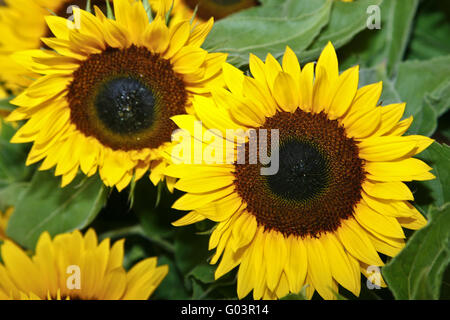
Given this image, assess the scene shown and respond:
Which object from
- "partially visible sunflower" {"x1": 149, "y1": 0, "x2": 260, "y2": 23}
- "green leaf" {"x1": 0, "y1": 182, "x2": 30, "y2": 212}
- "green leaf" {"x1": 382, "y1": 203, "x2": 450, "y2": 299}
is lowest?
"green leaf" {"x1": 382, "y1": 203, "x2": 450, "y2": 299}

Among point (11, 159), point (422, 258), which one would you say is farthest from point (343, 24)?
point (11, 159)

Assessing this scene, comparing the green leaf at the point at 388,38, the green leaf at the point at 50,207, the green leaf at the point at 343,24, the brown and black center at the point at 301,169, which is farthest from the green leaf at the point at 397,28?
the green leaf at the point at 50,207

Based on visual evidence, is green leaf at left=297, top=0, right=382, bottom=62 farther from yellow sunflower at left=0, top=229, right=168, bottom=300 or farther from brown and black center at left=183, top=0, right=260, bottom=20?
yellow sunflower at left=0, top=229, right=168, bottom=300

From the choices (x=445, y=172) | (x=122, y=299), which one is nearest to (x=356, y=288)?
(x=445, y=172)

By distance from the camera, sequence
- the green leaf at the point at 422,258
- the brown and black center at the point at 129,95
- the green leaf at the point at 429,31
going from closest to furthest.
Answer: the green leaf at the point at 422,258 < the brown and black center at the point at 129,95 < the green leaf at the point at 429,31

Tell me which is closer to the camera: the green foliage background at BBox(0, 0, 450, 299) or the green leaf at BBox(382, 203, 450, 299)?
the green leaf at BBox(382, 203, 450, 299)

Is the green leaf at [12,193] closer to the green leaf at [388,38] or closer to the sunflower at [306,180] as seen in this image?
the sunflower at [306,180]

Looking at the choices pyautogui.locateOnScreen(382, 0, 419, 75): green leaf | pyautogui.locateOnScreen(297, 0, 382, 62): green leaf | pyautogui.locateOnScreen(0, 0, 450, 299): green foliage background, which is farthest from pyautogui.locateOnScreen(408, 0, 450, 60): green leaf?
pyautogui.locateOnScreen(297, 0, 382, 62): green leaf

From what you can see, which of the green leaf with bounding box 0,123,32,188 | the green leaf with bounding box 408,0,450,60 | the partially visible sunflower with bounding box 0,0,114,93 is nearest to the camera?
the partially visible sunflower with bounding box 0,0,114,93
